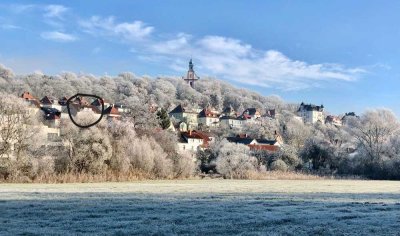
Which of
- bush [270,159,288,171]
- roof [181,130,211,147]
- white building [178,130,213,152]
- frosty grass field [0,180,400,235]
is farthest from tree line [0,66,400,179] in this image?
frosty grass field [0,180,400,235]

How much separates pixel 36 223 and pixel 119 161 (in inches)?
2009

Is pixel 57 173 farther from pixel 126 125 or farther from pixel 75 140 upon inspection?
pixel 126 125

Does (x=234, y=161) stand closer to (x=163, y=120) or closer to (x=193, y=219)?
(x=163, y=120)

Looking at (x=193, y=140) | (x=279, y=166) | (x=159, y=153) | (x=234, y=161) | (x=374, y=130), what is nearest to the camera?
(x=159, y=153)

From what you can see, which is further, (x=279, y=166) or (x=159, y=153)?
(x=279, y=166)

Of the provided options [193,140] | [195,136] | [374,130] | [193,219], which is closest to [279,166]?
[374,130]

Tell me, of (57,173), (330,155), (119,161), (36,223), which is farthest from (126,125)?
(36,223)

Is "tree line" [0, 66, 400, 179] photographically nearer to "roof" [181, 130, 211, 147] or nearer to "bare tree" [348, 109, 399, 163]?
"bare tree" [348, 109, 399, 163]

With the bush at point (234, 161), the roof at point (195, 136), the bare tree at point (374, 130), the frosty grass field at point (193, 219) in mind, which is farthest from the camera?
the roof at point (195, 136)

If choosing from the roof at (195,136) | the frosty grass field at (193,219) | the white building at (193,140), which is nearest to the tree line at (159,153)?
the white building at (193,140)

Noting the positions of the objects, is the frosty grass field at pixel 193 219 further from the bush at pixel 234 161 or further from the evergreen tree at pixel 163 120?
the evergreen tree at pixel 163 120

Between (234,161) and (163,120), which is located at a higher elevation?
(163,120)

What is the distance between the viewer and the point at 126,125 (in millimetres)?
72875

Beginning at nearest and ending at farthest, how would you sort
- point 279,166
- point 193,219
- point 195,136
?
point 193,219 < point 279,166 < point 195,136
